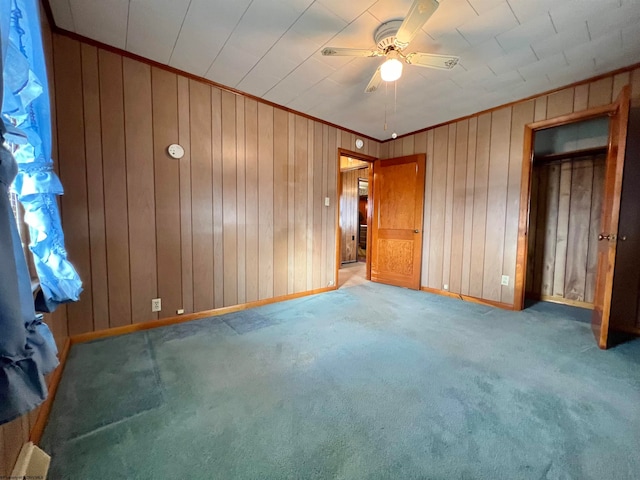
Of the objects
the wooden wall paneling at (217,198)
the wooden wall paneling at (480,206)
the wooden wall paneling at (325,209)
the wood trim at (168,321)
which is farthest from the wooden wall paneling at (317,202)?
the wooden wall paneling at (480,206)

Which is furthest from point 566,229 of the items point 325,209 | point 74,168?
point 74,168

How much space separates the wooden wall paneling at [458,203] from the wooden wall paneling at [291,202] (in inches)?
88.1

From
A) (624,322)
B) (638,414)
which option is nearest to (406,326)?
(638,414)

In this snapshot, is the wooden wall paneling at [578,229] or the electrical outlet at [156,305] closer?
the electrical outlet at [156,305]

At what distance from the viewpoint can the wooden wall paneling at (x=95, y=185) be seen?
2125mm

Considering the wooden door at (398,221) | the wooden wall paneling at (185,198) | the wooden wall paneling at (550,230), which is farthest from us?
the wooden door at (398,221)

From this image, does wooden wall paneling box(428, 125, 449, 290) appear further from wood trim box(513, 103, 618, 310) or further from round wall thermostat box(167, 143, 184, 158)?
round wall thermostat box(167, 143, 184, 158)

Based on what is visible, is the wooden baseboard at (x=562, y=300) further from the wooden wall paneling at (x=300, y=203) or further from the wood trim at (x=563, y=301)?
the wooden wall paneling at (x=300, y=203)

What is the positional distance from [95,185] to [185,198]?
2.27 ft

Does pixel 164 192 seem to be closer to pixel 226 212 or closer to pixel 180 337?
pixel 226 212

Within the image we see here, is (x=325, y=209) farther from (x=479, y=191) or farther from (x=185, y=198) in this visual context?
(x=479, y=191)

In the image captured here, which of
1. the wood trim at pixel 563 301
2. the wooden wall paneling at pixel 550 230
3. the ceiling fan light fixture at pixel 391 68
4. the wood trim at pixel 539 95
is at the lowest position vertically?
the wood trim at pixel 563 301

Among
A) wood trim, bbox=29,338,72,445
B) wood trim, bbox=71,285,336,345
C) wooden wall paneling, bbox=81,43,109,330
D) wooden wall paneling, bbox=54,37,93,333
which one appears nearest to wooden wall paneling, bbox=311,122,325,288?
wood trim, bbox=71,285,336,345

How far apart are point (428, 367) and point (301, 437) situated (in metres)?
1.07
